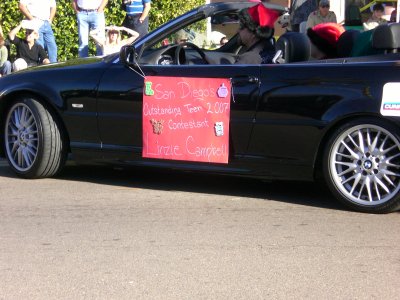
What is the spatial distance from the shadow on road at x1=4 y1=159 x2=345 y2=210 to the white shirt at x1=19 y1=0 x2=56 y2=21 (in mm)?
4859

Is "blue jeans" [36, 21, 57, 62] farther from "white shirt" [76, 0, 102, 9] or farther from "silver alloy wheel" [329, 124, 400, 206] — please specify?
"silver alloy wheel" [329, 124, 400, 206]

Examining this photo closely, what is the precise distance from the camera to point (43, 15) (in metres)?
12.2

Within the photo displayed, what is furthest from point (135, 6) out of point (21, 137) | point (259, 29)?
point (259, 29)

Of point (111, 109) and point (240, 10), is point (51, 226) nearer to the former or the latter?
point (111, 109)

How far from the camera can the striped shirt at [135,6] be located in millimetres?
11578

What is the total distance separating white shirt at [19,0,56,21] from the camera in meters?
12.1

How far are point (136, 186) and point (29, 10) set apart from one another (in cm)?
628

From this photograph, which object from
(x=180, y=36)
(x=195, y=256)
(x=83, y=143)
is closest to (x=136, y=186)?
(x=83, y=143)

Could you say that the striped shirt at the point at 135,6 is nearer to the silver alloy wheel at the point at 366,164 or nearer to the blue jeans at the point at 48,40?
the blue jeans at the point at 48,40

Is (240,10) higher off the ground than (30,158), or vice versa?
(240,10)

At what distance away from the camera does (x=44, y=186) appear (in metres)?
6.94

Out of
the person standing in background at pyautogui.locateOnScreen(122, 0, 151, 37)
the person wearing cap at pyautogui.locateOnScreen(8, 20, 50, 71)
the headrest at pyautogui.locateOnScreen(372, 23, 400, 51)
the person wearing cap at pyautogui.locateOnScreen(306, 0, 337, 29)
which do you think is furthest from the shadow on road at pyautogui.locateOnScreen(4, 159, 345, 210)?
the person wearing cap at pyautogui.locateOnScreen(8, 20, 50, 71)

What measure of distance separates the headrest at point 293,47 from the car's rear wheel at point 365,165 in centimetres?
83

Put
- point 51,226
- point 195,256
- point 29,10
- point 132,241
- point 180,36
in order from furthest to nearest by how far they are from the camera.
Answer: point 29,10, point 180,36, point 51,226, point 132,241, point 195,256
